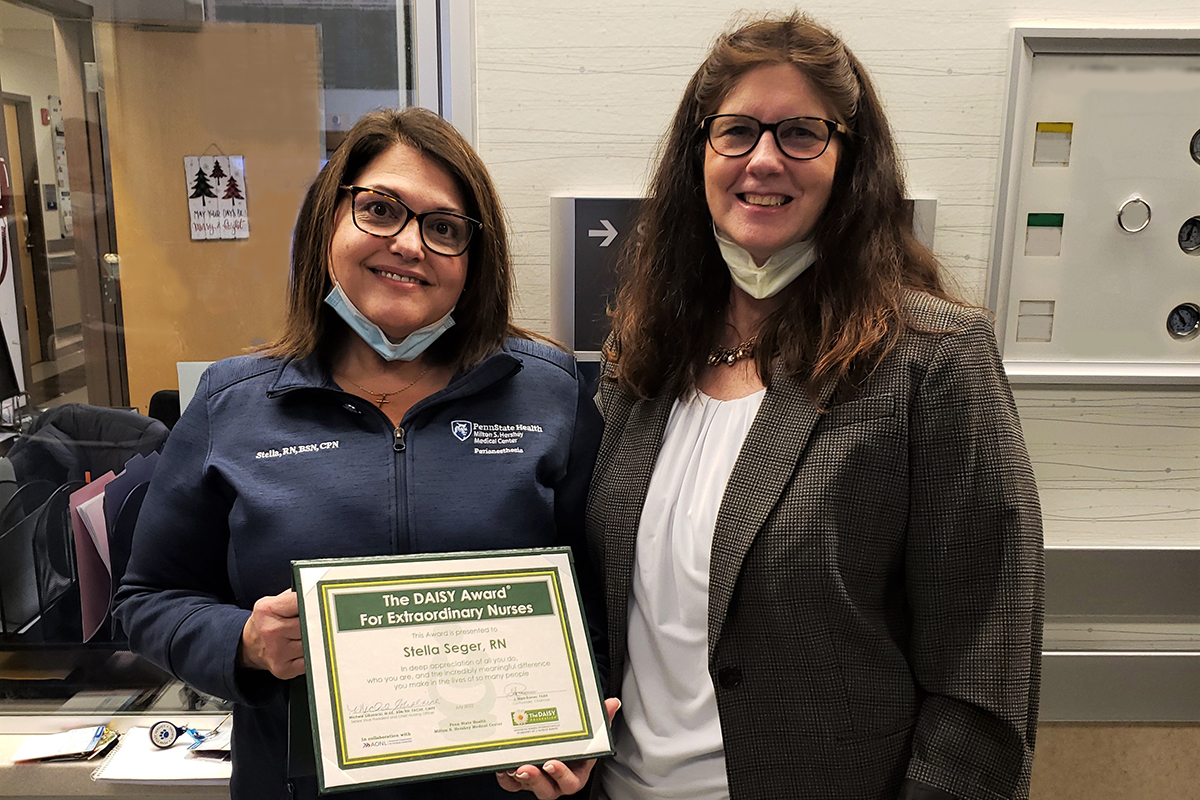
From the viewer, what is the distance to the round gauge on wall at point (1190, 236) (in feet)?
6.64

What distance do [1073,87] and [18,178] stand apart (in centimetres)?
246

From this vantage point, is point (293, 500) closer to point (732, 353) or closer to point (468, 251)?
point (468, 251)

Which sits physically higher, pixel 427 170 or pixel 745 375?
pixel 427 170

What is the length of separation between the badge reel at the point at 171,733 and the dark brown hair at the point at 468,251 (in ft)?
3.69

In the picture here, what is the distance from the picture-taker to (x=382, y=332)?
1404 millimetres

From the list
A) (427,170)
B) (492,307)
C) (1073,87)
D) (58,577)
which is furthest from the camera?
(58,577)

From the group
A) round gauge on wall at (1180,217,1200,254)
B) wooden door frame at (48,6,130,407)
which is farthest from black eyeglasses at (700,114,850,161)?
wooden door frame at (48,6,130,407)

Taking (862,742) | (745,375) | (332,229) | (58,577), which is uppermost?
(332,229)

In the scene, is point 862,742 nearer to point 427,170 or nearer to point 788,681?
point 788,681

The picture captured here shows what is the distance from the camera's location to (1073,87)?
195 cm

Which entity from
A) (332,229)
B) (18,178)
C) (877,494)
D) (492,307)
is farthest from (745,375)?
(18,178)

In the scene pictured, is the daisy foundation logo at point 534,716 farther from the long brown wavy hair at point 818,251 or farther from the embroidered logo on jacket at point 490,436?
the long brown wavy hair at point 818,251

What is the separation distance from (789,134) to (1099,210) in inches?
44.0

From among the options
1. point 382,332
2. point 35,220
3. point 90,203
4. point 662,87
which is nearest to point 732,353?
point 382,332
